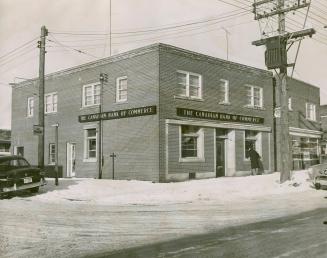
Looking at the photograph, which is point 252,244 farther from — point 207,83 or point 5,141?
point 5,141

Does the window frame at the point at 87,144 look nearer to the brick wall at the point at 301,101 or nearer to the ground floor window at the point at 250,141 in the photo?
the ground floor window at the point at 250,141

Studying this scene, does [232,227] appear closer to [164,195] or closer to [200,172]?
[164,195]

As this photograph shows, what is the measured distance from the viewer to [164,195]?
1623cm

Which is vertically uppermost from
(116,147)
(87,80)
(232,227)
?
(87,80)

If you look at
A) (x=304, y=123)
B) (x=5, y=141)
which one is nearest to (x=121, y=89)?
(x=304, y=123)

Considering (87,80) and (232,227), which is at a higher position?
(87,80)

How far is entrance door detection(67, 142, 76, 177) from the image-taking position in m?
27.5

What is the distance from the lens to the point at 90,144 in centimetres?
2605

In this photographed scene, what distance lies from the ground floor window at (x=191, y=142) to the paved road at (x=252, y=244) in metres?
13.4

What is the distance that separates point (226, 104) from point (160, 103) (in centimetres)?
564

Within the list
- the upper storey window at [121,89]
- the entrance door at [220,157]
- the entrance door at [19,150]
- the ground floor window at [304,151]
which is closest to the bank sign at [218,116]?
the entrance door at [220,157]

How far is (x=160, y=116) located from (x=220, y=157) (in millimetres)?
5795

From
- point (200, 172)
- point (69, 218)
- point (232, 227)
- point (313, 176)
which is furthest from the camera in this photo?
point (200, 172)

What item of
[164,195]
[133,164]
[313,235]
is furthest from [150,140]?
[313,235]
